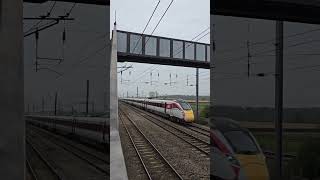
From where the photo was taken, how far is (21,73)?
3.37 metres

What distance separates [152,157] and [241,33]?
312 inches

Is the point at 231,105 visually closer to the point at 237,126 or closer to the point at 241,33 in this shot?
the point at 237,126

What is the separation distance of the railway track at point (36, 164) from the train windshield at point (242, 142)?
140 inches

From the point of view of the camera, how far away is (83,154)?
590 cm

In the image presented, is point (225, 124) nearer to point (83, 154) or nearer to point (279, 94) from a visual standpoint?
point (279, 94)

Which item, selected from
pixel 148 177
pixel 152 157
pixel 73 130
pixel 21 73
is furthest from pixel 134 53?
pixel 21 73

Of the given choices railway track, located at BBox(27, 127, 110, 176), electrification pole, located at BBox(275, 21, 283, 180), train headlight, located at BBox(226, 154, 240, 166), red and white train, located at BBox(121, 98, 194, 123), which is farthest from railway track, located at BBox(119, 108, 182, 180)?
red and white train, located at BBox(121, 98, 194, 123)

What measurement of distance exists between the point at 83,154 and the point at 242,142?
3153 millimetres

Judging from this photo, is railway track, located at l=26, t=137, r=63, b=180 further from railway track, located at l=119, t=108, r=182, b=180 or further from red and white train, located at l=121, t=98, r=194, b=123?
red and white train, located at l=121, t=98, r=194, b=123

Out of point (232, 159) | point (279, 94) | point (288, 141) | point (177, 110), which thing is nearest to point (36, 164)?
point (232, 159)

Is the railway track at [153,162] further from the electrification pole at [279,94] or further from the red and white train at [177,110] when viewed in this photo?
the red and white train at [177,110]

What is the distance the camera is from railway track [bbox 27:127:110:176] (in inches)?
228

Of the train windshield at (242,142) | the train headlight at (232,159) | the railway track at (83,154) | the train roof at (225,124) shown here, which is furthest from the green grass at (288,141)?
the railway track at (83,154)

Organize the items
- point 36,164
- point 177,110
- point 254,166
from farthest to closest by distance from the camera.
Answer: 1. point 177,110
2. point 254,166
3. point 36,164
